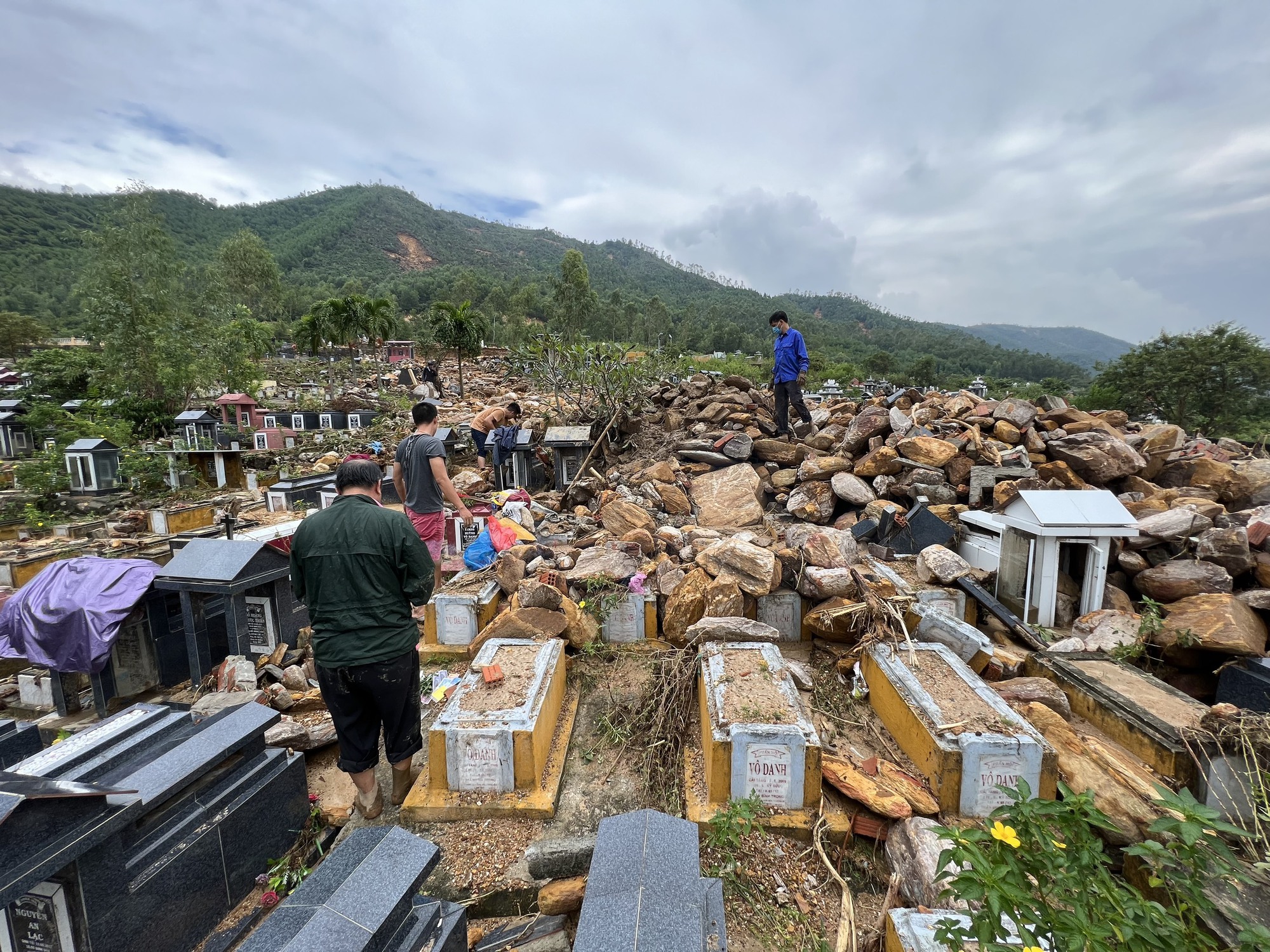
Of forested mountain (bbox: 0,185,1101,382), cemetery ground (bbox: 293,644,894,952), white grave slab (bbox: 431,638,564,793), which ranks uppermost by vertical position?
forested mountain (bbox: 0,185,1101,382)

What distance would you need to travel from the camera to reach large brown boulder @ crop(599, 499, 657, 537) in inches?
215

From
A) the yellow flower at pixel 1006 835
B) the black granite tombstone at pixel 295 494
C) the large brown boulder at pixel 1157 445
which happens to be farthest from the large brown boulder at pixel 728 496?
the black granite tombstone at pixel 295 494

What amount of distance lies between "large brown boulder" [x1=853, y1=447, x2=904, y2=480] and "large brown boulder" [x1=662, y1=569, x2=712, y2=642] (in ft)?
9.40

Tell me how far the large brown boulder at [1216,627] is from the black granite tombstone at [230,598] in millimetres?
5964

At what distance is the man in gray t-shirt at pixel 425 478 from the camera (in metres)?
4.52

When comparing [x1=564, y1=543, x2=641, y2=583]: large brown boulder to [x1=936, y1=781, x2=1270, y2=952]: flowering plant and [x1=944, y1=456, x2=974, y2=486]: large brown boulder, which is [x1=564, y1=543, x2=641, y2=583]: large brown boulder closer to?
[x1=936, y1=781, x2=1270, y2=952]: flowering plant

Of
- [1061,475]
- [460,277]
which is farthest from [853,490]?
[460,277]

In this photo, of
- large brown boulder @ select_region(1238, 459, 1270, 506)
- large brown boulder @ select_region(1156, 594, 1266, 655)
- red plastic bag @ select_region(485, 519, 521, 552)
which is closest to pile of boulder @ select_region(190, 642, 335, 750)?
red plastic bag @ select_region(485, 519, 521, 552)

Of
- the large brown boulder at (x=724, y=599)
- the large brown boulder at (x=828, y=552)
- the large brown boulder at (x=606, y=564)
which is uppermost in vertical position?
the large brown boulder at (x=828, y=552)

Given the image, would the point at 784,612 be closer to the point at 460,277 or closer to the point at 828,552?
the point at 828,552

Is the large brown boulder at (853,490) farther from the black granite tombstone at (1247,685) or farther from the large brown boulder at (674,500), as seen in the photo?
the black granite tombstone at (1247,685)

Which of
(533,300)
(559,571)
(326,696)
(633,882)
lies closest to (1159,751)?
(633,882)

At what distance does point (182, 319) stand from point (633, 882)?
88.2ft

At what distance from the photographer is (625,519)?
5.54 m
